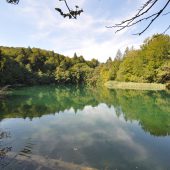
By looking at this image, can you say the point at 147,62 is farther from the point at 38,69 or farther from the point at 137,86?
the point at 38,69

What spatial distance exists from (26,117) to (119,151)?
10510mm

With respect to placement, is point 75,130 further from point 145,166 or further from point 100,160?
point 145,166

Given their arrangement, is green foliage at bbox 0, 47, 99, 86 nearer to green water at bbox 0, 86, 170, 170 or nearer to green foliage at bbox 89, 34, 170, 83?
green foliage at bbox 89, 34, 170, 83

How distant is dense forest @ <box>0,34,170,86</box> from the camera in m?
54.2

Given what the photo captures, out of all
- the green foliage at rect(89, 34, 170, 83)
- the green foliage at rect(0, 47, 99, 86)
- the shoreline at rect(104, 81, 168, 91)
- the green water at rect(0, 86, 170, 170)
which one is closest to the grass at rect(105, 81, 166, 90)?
the shoreline at rect(104, 81, 168, 91)

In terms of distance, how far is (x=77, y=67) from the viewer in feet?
276

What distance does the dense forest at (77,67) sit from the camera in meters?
54.2

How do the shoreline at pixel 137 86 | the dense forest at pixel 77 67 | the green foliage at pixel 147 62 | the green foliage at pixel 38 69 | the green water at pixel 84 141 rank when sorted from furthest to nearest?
the green foliage at pixel 38 69
the dense forest at pixel 77 67
the green foliage at pixel 147 62
the shoreline at pixel 137 86
the green water at pixel 84 141

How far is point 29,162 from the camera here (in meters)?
9.67

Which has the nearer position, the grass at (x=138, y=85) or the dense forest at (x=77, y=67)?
the grass at (x=138, y=85)

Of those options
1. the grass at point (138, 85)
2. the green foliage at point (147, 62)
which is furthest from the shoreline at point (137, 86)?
the green foliage at point (147, 62)

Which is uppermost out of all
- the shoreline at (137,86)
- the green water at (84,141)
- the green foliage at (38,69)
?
the green foliage at (38,69)

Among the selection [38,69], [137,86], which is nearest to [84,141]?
[137,86]

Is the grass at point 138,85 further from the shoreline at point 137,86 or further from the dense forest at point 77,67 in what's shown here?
the dense forest at point 77,67
